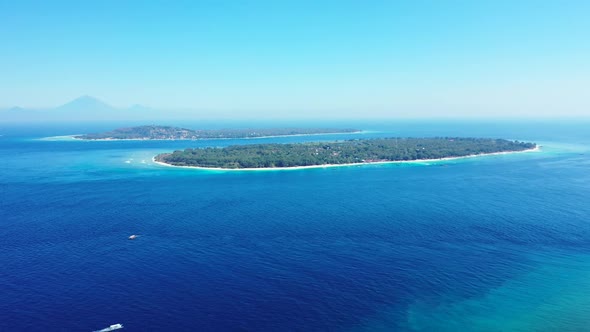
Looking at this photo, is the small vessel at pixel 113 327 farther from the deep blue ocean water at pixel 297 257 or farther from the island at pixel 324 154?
the island at pixel 324 154

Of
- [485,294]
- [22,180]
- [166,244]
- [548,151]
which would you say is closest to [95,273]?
[166,244]

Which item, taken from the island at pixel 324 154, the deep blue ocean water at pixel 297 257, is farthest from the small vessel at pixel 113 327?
the island at pixel 324 154

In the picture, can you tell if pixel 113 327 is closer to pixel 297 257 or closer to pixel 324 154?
pixel 297 257

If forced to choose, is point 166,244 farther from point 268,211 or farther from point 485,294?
point 485,294

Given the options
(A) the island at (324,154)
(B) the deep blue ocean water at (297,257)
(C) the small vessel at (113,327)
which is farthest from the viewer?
(A) the island at (324,154)

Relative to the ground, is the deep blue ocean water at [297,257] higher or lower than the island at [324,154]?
lower

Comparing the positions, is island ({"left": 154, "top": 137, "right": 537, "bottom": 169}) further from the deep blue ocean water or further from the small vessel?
the small vessel

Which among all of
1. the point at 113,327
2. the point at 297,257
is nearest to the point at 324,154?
the point at 297,257
